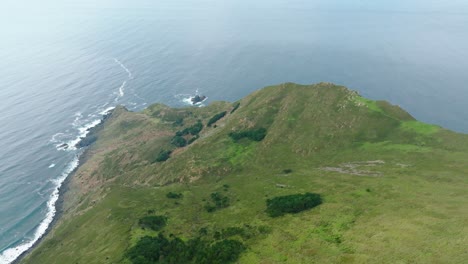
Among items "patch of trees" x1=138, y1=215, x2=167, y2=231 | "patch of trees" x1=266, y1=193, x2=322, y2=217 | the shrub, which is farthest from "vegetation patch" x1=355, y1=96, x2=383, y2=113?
"patch of trees" x1=138, y1=215, x2=167, y2=231

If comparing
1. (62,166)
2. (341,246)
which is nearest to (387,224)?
(341,246)

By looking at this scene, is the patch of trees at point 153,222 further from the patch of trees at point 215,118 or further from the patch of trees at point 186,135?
the patch of trees at point 215,118

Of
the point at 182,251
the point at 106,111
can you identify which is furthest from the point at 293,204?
the point at 106,111

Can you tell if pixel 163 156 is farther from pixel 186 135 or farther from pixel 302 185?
pixel 302 185

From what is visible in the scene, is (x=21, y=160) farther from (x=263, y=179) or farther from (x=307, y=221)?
(x=307, y=221)

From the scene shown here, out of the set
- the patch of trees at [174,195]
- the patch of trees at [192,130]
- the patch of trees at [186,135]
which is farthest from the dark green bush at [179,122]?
the patch of trees at [174,195]

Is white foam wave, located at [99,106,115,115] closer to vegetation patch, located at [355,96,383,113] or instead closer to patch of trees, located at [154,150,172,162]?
patch of trees, located at [154,150,172,162]

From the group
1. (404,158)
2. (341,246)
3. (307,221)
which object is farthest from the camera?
(404,158)

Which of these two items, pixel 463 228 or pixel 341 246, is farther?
pixel 341 246
